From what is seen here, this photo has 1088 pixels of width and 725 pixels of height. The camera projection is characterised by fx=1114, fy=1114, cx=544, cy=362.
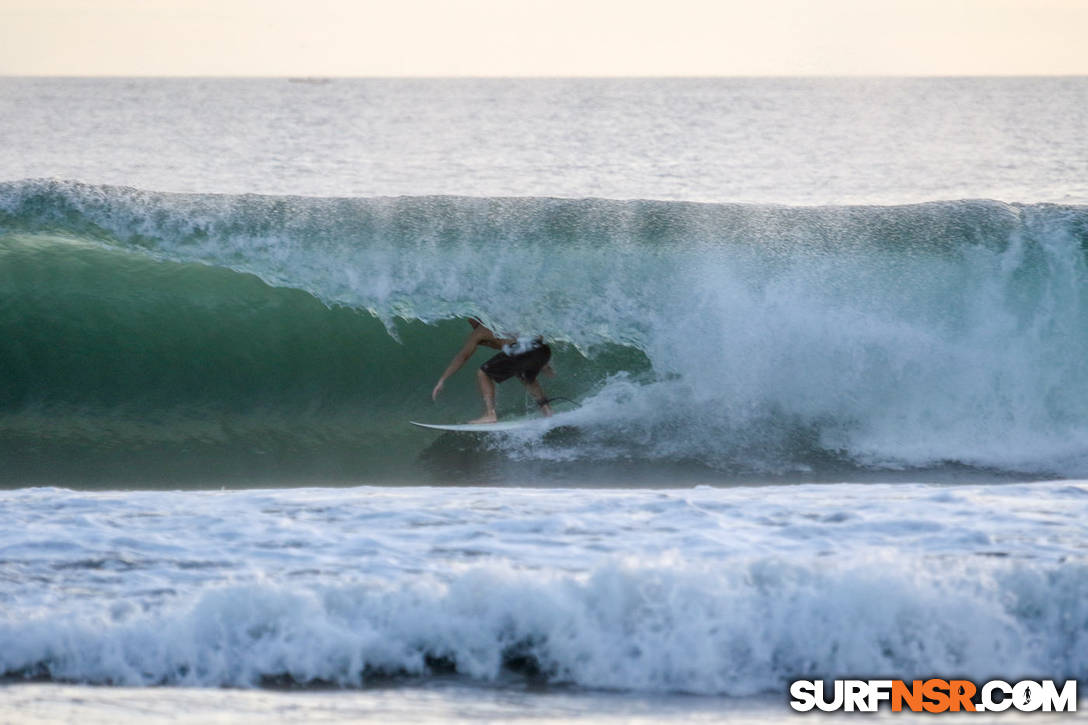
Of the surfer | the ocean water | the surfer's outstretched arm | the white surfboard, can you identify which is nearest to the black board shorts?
the surfer

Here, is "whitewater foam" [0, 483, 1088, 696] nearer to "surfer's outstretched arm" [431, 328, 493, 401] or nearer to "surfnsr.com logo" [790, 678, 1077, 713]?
"surfnsr.com logo" [790, 678, 1077, 713]

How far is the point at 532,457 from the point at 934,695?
382 centimetres

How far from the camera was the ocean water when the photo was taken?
4051mm

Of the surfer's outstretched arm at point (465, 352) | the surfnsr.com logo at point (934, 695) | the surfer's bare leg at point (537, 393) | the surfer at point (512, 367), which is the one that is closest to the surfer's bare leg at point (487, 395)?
the surfer at point (512, 367)

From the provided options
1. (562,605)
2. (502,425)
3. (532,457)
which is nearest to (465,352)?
(502,425)

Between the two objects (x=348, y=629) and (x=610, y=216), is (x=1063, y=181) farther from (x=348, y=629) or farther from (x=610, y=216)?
(x=348, y=629)

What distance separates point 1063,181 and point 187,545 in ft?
62.1

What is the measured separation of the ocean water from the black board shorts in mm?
398

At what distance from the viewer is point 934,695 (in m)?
3.83

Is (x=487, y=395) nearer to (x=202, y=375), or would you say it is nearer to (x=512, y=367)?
(x=512, y=367)

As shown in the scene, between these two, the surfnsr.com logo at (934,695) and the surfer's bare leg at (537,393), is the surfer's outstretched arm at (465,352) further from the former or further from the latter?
the surfnsr.com logo at (934,695)

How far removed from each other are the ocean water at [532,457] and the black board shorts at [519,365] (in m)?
0.40

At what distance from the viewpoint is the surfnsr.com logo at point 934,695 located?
3713 mm

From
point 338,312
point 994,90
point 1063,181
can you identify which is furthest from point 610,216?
point 994,90
